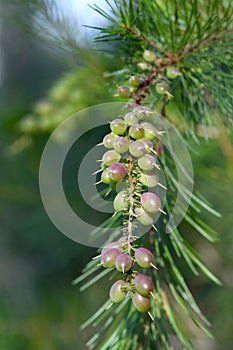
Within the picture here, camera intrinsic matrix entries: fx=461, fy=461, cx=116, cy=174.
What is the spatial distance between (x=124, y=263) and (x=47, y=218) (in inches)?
33.0

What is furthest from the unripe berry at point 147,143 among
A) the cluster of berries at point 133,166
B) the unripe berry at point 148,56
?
the unripe berry at point 148,56

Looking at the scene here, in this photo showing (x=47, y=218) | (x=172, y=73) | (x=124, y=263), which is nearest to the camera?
(x=124, y=263)

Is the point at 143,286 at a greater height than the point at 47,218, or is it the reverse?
the point at 47,218

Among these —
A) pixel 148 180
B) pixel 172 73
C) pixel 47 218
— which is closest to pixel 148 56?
pixel 172 73

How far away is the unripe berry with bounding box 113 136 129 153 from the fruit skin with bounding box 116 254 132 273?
0.06m

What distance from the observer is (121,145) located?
26cm

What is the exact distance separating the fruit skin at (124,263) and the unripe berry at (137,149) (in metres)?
0.06

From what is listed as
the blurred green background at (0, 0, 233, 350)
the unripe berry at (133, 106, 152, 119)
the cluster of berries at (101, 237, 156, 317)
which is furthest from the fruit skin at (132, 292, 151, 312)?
the blurred green background at (0, 0, 233, 350)

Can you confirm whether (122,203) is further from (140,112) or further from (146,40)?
(146,40)

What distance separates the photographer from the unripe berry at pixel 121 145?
261 millimetres

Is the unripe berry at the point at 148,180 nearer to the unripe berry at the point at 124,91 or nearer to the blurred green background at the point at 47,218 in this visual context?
the unripe berry at the point at 124,91

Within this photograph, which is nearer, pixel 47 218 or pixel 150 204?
pixel 150 204

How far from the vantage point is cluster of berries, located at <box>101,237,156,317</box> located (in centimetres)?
24

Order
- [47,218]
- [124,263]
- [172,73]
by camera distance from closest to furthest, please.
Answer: [124,263] → [172,73] → [47,218]
